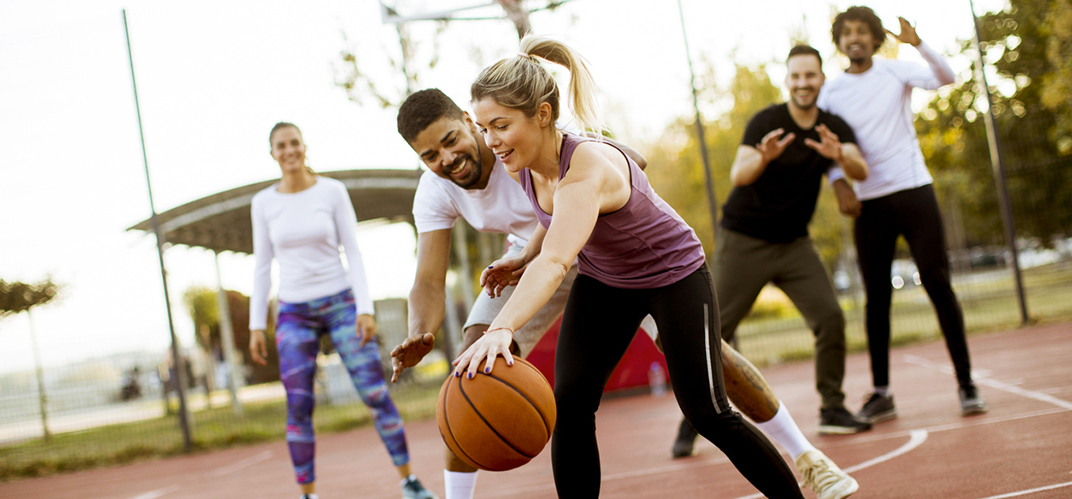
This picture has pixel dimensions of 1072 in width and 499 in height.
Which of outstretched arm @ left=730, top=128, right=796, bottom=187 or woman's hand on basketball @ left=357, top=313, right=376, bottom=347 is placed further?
woman's hand on basketball @ left=357, top=313, right=376, bottom=347

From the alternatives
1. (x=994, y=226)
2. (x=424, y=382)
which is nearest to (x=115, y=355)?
(x=424, y=382)

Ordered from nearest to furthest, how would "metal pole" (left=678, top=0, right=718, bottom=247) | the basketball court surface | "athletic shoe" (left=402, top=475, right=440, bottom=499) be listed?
the basketball court surface < "athletic shoe" (left=402, top=475, right=440, bottom=499) < "metal pole" (left=678, top=0, right=718, bottom=247)

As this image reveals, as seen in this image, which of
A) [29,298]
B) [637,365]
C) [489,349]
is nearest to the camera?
[489,349]

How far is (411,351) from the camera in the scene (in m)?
2.55

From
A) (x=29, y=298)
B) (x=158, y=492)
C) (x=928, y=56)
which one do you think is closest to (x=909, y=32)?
(x=928, y=56)

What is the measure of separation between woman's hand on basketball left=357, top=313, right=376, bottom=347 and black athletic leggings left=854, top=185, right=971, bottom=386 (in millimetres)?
2796

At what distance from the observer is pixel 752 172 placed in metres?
4.09

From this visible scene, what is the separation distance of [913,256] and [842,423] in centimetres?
101

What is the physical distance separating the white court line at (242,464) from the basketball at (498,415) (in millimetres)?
5362

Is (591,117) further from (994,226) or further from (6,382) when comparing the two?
(994,226)

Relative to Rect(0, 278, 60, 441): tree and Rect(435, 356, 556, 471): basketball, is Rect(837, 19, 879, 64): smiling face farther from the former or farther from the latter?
Rect(0, 278, 60, 441): tree

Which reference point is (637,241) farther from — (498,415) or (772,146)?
(772,146)

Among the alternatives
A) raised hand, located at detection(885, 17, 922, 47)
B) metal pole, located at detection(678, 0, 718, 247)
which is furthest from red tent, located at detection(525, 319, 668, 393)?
raised hand, located at detection(885, 17, 922, 47)

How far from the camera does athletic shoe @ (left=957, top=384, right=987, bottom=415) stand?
4402 mm
